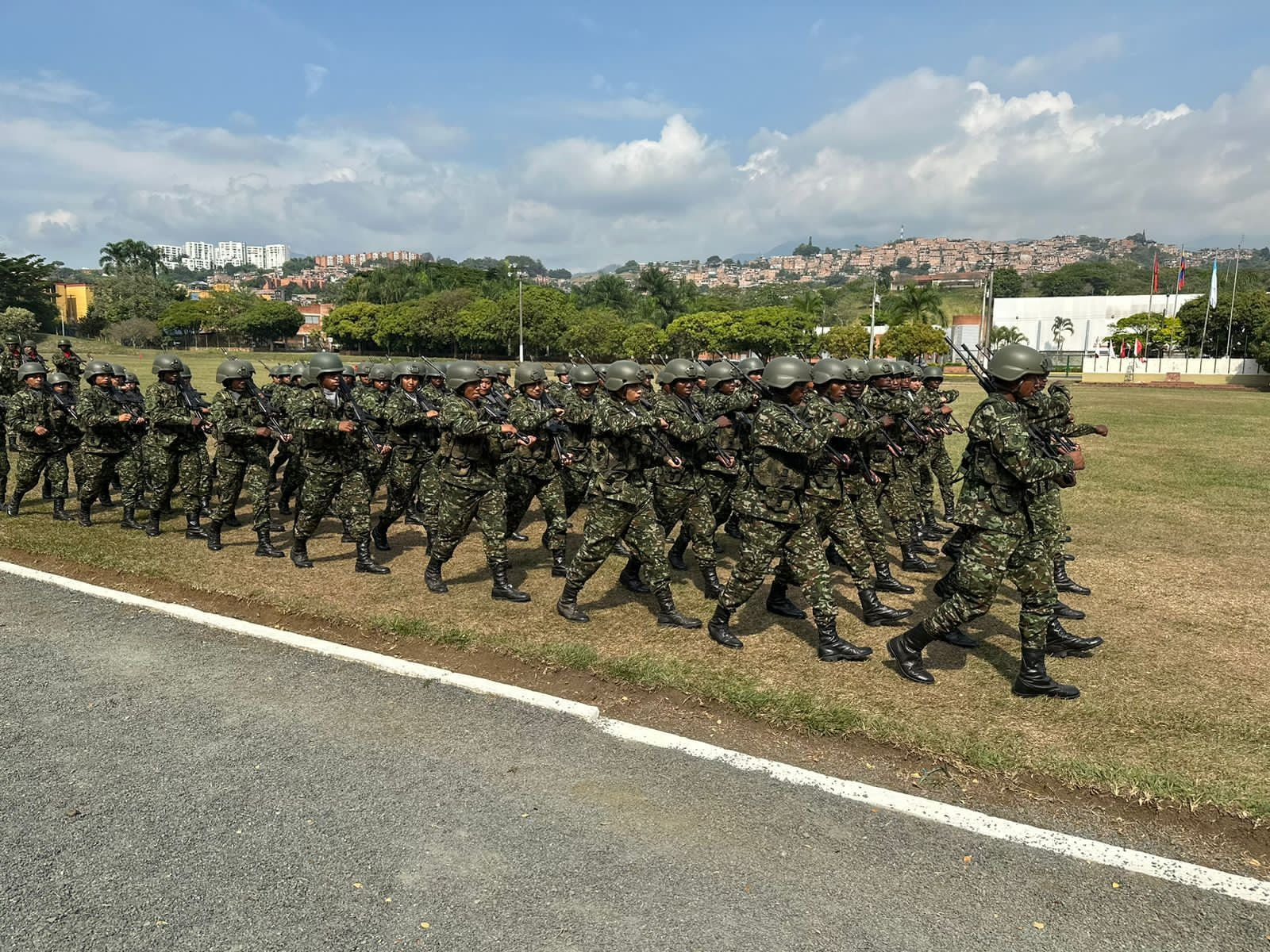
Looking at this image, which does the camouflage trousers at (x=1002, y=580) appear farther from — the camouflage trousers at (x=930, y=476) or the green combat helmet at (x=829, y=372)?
the camouflage trousers at (x=930, y=476)

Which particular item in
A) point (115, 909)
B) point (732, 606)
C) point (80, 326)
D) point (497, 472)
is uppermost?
point (80, 326)

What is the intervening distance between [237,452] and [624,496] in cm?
517

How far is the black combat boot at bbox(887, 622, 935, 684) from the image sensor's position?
17.7ft

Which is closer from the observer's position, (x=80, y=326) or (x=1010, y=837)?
(x=1010, y=837)

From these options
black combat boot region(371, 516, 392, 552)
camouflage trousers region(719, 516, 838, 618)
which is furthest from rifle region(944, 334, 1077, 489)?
black combat boot region(371, 516, 392, 552)

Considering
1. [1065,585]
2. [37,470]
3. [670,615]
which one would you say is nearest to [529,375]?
[670,615]

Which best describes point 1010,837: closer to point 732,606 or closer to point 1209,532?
point 732,606

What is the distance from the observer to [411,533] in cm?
1004

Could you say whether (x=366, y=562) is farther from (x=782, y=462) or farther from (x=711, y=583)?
(x=782, y=462)

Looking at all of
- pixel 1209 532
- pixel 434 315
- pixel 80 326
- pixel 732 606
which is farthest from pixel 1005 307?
pixel 80 326

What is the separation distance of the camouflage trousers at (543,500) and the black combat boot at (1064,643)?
176 inches

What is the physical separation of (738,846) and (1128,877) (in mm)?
1679

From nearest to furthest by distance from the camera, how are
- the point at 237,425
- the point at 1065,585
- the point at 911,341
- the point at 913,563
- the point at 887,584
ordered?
1. the point at 1065,585
2. the point at 887,584
3. the point at 913,563
4. the point at 237,425
5. the point at 911,341

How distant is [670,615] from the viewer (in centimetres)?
658
